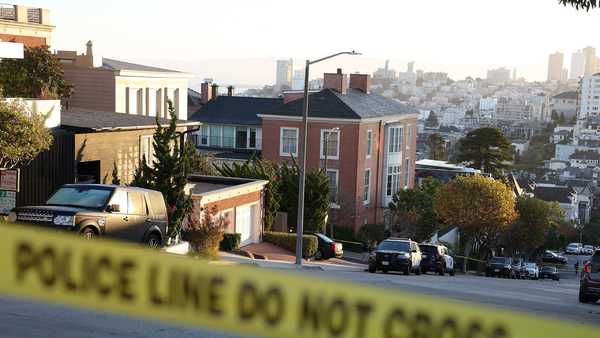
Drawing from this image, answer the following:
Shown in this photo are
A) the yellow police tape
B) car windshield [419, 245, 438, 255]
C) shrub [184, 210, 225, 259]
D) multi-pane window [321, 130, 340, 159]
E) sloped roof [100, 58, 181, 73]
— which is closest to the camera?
the yellow police tape

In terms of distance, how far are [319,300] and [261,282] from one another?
0.27 metres

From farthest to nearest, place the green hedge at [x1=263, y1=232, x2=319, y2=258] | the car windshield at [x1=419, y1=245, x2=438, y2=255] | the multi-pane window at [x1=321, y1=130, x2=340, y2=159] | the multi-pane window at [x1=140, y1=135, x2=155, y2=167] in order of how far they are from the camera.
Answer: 1. the multi-pane window at [x1=321, y1=130, x2=340, y2=159]
2. the green hedge at [x1=263, y1=232, x2=319, y2=258]
3. the car windshield at [x1=419, y1=245, x2=438, y2=255]
4. the multi-pane window at [x1=140, y1=135, x2=155, y2=167]

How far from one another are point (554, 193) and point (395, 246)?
112 m

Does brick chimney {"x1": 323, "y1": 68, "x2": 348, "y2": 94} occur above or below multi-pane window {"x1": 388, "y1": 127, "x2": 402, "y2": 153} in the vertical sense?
above

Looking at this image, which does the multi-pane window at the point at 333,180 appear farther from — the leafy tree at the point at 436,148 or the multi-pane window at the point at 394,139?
the leafy tree at the point at 436,148

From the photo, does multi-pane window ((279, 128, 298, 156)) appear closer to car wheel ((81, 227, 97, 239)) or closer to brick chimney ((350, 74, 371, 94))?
brick chimney ((350, 74, 371, 94))

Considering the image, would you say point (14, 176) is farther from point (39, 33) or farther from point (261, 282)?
point (39, 33)

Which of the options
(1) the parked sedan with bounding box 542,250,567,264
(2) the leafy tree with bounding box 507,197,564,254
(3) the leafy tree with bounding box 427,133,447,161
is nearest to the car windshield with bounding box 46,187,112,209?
(2) the leafy tree with bounding box 507,197,564,254

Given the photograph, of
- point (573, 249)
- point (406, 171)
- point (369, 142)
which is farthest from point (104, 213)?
point (573, 249)

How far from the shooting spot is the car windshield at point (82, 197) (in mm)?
15901

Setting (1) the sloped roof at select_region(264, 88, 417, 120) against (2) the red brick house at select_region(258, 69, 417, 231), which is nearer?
(2) the red brick house at select_region(258, 69, 417, 231)

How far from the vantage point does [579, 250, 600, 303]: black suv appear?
65.8 ft

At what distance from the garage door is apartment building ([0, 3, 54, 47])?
21.3 metres

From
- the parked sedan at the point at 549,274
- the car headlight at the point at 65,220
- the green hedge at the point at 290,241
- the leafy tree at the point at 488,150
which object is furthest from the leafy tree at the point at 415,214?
the car headlight at the point at 65,220
